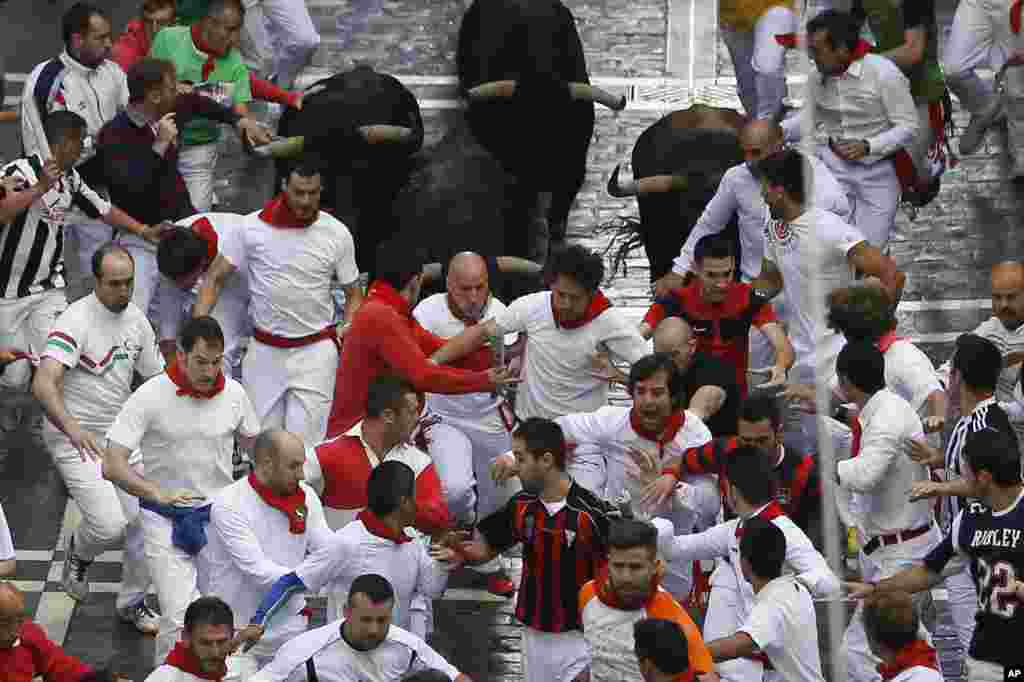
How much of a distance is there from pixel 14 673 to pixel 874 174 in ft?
19.9

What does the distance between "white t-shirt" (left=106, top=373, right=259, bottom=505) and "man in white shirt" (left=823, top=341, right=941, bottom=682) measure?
2.67 m

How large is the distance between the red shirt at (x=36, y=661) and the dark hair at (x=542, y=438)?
1.99 meters

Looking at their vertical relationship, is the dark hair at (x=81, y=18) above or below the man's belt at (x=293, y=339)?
above

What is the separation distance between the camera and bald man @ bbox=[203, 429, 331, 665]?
1146 centimetres

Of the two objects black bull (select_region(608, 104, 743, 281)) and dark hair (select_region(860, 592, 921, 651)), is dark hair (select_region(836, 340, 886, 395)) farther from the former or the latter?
black bull (select_region(608, 104, 743, 281))

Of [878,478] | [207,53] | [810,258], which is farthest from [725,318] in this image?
[207,53]

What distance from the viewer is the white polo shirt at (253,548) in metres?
11.5

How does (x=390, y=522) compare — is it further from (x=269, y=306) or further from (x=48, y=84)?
(x=48, y=84)

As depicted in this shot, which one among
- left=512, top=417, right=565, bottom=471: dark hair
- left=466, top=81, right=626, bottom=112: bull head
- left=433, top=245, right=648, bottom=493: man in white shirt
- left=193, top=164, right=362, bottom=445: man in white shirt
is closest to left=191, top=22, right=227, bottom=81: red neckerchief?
left=466, top=81, right=626, bottom=112: bull head

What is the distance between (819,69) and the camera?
14805mm

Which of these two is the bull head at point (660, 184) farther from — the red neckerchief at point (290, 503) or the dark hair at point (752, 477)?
the red neckerchief at point (290, 503)

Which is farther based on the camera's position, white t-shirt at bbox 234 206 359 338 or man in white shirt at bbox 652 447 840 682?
white t-shirt at bbox 234 206 359 338

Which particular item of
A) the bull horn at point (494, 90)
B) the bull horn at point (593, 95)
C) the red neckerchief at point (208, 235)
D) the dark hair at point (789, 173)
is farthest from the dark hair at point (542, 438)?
the bull horn at point (494, 90)

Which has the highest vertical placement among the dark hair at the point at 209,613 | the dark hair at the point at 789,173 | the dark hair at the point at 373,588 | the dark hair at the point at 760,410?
the dark hair at the point at 789,173
